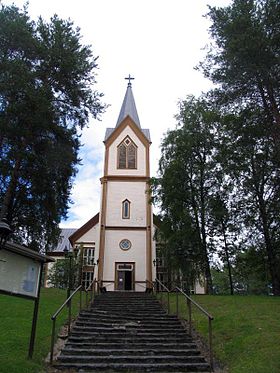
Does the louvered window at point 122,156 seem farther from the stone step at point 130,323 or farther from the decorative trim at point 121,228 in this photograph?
the stone step at point 130,323

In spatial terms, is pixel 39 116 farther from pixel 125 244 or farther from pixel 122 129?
pixel 122 129

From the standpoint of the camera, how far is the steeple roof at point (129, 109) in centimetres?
3297

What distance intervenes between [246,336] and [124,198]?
19.0 metres

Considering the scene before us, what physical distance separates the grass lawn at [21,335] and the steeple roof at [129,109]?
2077 centimetres

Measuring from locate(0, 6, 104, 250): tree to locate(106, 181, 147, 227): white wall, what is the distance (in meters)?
9.47

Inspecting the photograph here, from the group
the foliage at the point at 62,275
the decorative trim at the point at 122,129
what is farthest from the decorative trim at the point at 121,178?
the foliage at the point at 62,275

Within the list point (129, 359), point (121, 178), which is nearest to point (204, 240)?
point (121, 178)

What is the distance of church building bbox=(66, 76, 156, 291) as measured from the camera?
2531 centimetres

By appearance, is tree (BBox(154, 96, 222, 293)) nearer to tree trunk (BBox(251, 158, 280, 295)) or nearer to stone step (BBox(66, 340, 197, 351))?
tree trunk (BBox(251, 158, 280, 295))

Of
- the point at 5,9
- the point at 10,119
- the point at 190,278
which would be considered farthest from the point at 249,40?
the point at 190,278

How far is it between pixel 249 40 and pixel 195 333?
10073 millimetres

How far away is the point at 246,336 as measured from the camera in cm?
921

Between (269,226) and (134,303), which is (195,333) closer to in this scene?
(134,303)

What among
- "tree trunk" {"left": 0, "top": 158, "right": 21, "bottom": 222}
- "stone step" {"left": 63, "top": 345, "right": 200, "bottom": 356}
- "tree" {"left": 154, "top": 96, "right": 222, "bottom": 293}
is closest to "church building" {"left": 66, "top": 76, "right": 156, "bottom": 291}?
"tree" {"left": 154, "top": 96, "right": 222, "bottom": 293}
